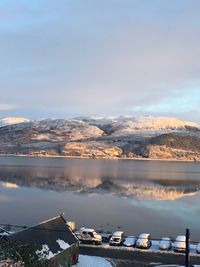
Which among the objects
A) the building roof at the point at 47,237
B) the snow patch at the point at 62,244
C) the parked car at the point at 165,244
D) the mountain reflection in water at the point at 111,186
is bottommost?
the mountain reflection in water at the point at 111,186

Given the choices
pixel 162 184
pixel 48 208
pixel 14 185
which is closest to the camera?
pixel 48 208

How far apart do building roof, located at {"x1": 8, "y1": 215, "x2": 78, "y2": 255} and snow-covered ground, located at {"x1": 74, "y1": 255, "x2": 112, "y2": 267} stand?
136 centimetres

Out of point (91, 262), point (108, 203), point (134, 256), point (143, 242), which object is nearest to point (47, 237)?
point (91, 262)

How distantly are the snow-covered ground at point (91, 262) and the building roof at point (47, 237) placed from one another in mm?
1365

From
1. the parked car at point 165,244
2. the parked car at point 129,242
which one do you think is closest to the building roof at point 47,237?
the parked car at point 129,242

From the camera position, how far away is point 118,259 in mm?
30719

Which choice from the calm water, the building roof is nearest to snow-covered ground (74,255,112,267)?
the building roof

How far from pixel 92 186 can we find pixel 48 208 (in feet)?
109

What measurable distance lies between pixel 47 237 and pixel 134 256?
7481 mm

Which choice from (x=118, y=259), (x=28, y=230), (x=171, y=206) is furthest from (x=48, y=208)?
(x=28, y=230)

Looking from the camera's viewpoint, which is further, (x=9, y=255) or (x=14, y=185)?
(x=14, y=185)

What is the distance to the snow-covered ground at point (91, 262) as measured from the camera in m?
28.7

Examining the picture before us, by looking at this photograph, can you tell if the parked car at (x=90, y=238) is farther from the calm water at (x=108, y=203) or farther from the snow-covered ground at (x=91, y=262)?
the calm water at (x=108, y=203)

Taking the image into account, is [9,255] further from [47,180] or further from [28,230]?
[47,180]
